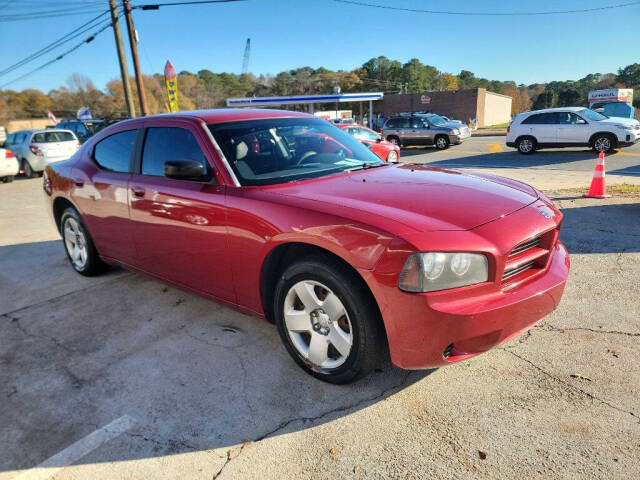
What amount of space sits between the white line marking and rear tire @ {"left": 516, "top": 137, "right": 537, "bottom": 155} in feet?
58.2

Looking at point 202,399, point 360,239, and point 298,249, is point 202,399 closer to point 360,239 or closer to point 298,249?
point 298,249

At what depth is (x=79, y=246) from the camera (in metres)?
4.88

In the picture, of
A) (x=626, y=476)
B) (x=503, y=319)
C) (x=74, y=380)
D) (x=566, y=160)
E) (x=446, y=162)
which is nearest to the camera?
(x=626, y=476)

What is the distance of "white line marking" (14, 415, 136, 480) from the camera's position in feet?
7.16

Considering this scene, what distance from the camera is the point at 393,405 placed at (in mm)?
2543

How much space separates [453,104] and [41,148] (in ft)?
155

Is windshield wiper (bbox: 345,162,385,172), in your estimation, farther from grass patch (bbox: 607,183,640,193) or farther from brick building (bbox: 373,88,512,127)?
brick building (bbox: 373,88,512,127)

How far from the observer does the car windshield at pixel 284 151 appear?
3.16 meters

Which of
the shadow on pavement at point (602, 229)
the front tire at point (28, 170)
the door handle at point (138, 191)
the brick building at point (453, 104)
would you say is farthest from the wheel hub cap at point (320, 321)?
the brick building at point (453, 104)

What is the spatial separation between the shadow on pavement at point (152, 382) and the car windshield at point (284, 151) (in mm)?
1252

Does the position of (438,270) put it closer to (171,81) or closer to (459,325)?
(459,325)

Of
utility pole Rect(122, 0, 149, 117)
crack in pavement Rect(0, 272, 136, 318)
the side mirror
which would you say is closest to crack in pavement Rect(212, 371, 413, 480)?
the side mirror

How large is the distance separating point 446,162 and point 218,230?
47.1 feet

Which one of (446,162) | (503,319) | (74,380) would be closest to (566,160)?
(446,162)
